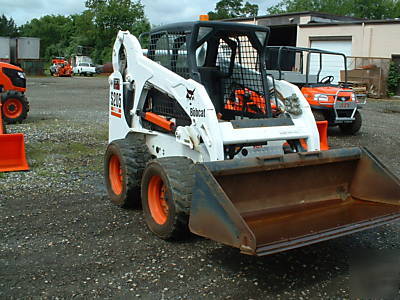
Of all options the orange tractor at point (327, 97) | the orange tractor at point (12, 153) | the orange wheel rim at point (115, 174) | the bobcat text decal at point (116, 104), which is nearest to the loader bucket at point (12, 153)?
the orange tractor at point (12, 153)

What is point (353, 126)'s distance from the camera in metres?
12.7

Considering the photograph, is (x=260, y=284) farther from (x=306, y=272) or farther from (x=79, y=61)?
(x=79, y=61)

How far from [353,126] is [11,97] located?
858 centimetres

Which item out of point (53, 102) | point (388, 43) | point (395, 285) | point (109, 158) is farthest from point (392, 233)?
point (388, 43)

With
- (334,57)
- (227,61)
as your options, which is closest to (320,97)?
(227,61)

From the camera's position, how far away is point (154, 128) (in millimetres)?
6117

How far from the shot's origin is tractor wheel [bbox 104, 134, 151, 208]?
5832mm

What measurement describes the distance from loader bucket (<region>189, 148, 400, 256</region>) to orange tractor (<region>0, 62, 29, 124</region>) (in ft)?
30.5

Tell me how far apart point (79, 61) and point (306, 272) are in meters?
47.2

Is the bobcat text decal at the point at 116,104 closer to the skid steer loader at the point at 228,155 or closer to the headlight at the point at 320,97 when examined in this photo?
the skid steer loader at the point at 228,155

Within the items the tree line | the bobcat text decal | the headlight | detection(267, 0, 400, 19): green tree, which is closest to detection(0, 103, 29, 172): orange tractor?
the bobcat text decal

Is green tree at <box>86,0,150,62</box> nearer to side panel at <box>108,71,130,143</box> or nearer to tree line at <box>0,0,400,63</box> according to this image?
tree line at <box>0,0,400,63</box>

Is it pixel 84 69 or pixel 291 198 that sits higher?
pixel 84 69

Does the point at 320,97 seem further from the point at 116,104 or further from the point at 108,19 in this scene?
the point at 108,19
